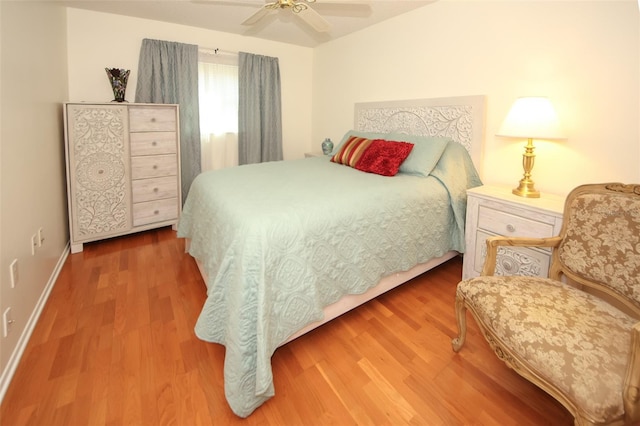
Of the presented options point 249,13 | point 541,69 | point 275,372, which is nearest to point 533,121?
point 541,69

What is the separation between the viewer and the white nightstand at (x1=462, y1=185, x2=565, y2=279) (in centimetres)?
186

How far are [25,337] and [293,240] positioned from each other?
5.04ft

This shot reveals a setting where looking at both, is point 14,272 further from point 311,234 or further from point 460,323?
point 460,323

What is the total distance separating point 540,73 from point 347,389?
7.55 ft

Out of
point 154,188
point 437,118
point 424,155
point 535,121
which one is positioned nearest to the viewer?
point 535,121

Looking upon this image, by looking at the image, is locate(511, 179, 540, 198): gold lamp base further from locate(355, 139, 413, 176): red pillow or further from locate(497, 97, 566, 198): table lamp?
locate(355, 139, 413, 176): red pillow

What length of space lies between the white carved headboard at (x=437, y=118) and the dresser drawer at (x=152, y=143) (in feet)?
6.90

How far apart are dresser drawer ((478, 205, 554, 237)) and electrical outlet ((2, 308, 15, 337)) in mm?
2678

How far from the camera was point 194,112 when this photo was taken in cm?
373

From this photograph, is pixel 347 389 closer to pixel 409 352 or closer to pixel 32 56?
pixel 409 352

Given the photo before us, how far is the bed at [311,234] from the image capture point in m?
1.35

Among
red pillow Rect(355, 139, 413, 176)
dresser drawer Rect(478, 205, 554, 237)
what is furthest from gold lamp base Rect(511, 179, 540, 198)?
red pillow Rect(355, 139, 413, 176)

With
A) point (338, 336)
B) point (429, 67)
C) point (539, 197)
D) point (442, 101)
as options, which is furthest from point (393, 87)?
point (338, 336)

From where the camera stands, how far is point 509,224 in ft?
6.65
